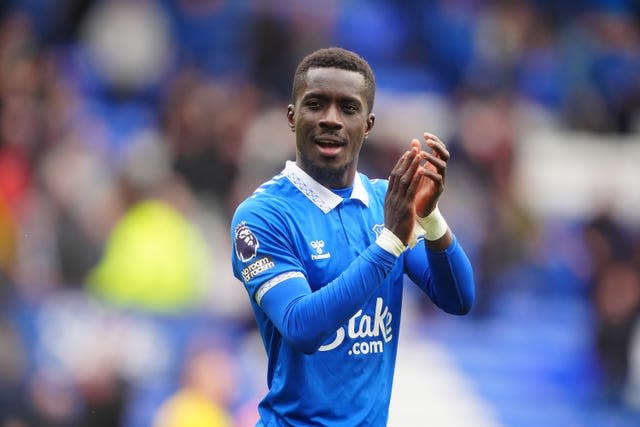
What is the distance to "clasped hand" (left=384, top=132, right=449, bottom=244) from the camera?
415 centimetres

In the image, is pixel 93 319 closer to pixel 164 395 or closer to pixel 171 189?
pixel 164 395

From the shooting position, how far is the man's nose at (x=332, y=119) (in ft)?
14.4

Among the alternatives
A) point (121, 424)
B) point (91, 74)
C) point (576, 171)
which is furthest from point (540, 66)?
point (121, 424)

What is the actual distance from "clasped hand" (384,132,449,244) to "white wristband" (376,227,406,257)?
0.02 m

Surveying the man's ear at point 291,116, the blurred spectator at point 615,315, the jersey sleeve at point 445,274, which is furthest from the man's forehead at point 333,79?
the blurred spectator at point 615,315

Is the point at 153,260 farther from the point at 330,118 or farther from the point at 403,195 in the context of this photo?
the point at 403,195

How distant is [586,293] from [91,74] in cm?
632

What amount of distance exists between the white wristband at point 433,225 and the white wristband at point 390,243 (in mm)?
269

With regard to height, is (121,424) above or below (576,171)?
below

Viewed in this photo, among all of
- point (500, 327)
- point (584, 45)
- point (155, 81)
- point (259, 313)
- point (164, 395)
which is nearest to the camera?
point (259, 313)

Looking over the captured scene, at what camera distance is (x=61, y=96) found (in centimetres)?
1268

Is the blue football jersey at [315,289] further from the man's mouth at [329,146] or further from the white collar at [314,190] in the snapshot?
the man's mouth at [329,146]

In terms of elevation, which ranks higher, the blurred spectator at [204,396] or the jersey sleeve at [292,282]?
the blurred spectator at [204,396]

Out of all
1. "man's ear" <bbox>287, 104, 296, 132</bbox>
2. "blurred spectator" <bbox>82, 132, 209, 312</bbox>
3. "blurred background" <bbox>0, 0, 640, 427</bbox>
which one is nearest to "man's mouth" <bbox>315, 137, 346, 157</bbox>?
"man's ear" <bbox>287, 104, 296, 132</bbox>
